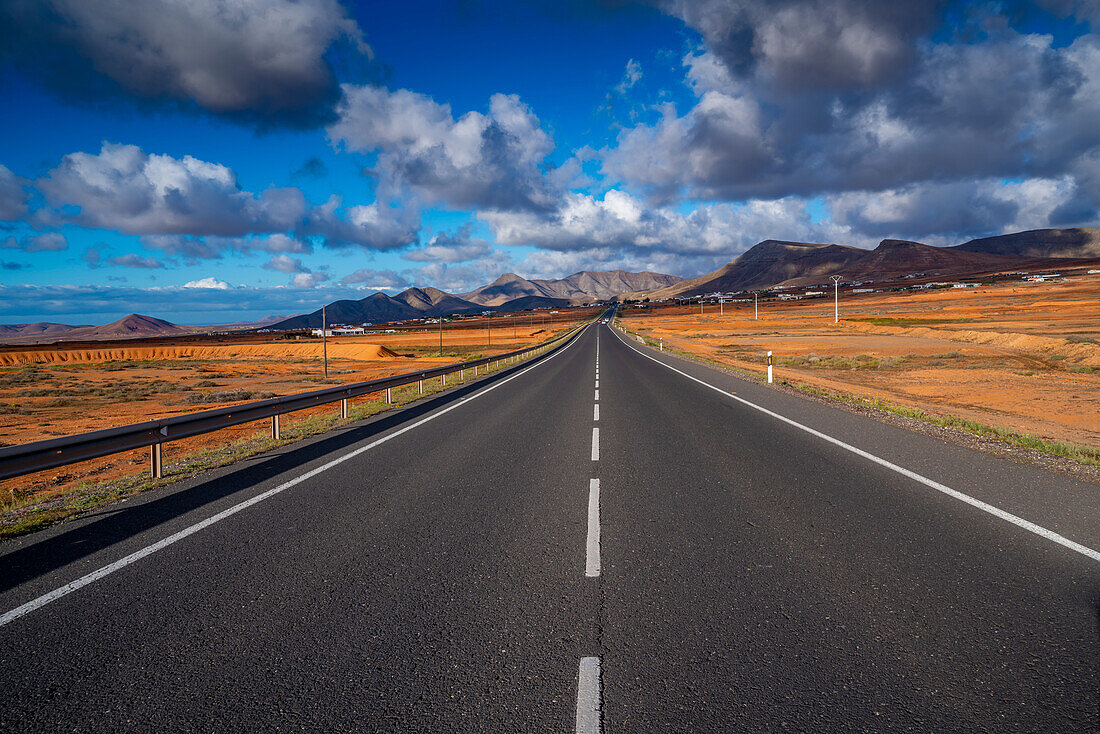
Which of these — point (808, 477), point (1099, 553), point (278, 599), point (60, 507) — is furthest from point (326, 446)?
point (1099, 553)

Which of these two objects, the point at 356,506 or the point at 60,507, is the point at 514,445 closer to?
the point at 356,506

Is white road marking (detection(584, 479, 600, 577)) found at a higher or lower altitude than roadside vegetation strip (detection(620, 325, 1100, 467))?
higher

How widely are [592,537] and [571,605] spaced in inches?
50.8

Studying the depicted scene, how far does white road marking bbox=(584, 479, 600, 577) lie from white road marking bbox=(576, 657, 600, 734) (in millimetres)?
1182

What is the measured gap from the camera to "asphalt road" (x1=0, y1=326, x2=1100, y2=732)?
9.04ft

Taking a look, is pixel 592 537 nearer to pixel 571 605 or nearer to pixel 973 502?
pixel 571 605

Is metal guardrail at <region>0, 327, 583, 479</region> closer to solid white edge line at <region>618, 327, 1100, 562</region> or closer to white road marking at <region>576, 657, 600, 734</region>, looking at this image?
white road marking at <region>576, 657, 600, 734</region>

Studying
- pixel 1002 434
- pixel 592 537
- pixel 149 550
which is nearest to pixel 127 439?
pixel 149 550

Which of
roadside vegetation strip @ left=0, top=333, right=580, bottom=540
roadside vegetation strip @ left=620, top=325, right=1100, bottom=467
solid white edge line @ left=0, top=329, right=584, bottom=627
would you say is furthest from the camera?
roadside vegetation strip @ left=620, top=325, right=1100, bottom=467

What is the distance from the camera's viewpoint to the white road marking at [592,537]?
14.3ft

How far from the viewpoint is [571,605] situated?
12.3 feet

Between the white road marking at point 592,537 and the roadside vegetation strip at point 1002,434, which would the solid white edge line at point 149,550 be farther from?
the roadside vegetation strip at point 1002,434

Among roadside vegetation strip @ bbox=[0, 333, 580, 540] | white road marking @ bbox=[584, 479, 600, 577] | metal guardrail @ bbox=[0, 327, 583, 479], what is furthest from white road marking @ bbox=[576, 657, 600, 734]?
metal guardrail @ bbox=[0, 327, 583, 479]

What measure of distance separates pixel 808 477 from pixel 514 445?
462 centimetres
